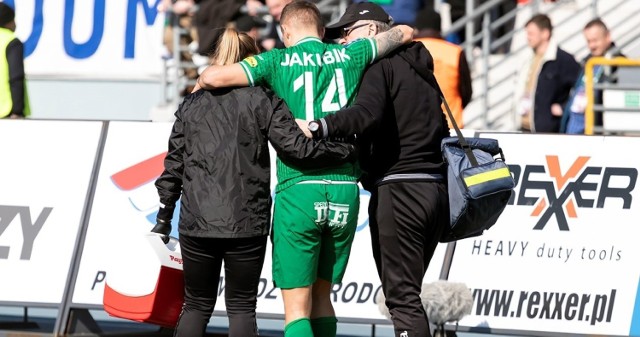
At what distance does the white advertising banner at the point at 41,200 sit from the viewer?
930cm

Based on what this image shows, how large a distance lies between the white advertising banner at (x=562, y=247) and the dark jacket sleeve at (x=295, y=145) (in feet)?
8.11

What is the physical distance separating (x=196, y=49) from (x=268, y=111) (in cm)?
772

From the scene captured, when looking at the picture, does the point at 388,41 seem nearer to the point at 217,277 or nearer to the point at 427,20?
the point at 217,277

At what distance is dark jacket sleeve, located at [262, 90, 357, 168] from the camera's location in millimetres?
6699

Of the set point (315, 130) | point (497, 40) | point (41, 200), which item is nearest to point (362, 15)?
point (315, 130)

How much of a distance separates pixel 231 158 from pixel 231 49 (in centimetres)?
61

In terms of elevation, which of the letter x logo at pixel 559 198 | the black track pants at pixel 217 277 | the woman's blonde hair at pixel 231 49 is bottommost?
the black track pants at pixel 217 277

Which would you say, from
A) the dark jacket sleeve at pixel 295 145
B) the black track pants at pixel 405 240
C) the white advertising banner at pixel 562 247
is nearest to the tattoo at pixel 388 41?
the dark jacket sleeve at pixel 295 145

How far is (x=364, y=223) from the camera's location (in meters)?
9.29

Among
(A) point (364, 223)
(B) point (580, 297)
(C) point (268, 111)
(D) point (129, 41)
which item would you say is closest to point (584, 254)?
(B) point (580, 297)

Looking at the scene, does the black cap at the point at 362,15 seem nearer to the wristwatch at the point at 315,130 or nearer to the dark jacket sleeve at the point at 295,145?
the dark jacket sleeve at the point at 295,145

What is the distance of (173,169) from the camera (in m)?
7.16

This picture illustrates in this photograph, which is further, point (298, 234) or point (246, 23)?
point (246, 23)

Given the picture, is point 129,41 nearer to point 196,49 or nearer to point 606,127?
point 196,49
